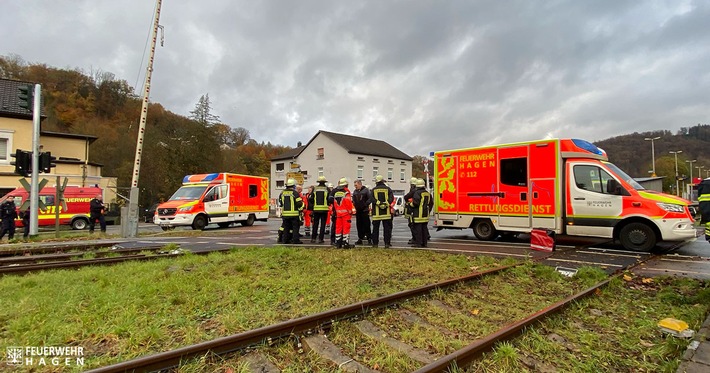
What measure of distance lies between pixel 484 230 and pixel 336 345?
8.69 m

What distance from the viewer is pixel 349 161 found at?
4534 cm

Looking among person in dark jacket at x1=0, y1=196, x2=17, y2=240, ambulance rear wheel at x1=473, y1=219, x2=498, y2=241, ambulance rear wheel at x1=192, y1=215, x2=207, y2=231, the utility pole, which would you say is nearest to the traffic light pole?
person in dark jacket at x1=0, y1=196, x2=17, y2=240

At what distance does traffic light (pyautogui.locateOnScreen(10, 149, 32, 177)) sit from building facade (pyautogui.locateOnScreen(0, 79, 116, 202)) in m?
9.59

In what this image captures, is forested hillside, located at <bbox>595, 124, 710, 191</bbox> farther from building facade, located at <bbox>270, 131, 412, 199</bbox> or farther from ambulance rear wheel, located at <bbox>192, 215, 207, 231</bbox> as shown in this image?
ambulance rear wheel, located at <bbox>192, 215, 207, 231</bbox>

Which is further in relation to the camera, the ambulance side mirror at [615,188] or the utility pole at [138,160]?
the utility pole at [138,160]

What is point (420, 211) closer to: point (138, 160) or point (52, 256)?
point (52, 256)

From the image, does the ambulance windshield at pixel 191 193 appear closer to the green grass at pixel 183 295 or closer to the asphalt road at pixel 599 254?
the asphalt road at pixel 599 254

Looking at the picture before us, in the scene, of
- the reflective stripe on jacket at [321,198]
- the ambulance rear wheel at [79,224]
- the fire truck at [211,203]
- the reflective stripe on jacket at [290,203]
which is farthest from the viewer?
the ambulance rear wheel at [79,224]

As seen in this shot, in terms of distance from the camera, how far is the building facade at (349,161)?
45.9 meters

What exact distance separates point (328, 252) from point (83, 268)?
4.99 m

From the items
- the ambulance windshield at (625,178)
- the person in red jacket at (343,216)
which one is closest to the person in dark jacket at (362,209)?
the person in red jacket at (343,216)

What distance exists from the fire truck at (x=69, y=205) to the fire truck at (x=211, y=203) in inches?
269

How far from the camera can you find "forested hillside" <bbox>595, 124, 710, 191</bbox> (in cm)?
5097

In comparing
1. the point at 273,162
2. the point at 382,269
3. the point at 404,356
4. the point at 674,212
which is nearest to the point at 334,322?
the point at 404,356
